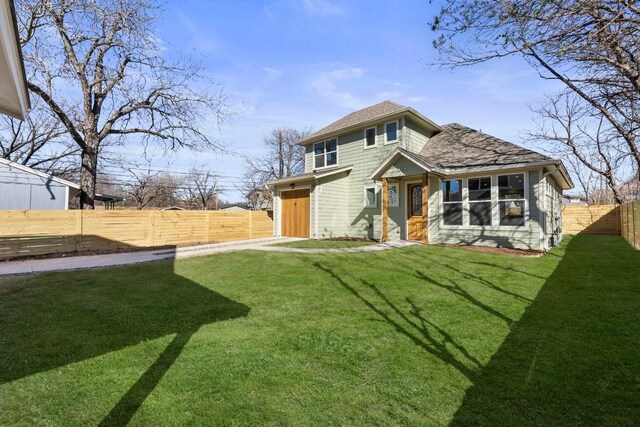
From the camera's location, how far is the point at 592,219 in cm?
2047

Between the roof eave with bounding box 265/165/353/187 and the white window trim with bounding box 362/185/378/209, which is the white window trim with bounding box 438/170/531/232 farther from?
the roof eave with bounding box 265/165/353/187

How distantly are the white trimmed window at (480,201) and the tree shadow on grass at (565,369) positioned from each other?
19.0 feet

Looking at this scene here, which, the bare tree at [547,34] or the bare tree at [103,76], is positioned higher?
the bare tree at [103,76]

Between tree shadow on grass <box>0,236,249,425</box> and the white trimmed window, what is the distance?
927 cm

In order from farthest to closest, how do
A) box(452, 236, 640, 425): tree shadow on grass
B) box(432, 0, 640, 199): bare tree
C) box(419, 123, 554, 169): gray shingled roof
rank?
1. box(419, 123, 554, 169): gray shingled roof
2. box(432, 0, 640, 199): bare tree
3. box(452, 236, 640, 425): tree shadow on grass

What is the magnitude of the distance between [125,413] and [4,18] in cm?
274

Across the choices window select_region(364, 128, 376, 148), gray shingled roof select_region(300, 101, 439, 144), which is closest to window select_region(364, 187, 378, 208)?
window select_region(364, 128, 376, 148)

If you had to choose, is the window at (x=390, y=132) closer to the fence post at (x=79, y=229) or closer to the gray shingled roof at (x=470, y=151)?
the gray shingled roof at (x=470, y=151)

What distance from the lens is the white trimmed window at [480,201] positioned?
10758 millimetres

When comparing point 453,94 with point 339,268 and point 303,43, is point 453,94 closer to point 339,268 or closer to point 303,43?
point 303,43

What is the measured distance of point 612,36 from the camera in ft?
15.7

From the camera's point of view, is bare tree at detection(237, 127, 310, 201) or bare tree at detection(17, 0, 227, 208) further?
bare tree at detection(237, 127, 310, 201)

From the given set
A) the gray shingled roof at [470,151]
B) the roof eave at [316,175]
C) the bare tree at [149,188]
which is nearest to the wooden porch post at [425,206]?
the gray shingled roof at [470,151]

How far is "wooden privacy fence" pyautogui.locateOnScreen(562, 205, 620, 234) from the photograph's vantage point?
19.7m
